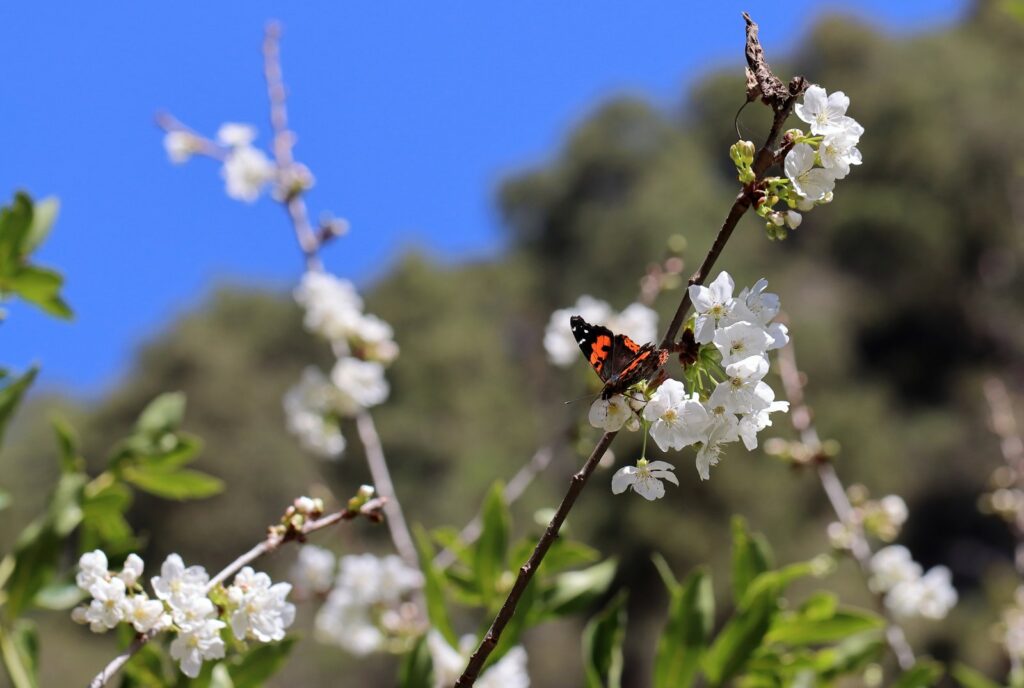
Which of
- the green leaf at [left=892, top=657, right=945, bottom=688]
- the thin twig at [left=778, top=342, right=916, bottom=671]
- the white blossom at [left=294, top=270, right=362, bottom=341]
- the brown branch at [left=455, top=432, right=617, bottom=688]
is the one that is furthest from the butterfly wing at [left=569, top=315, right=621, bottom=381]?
the white blossom at [left=294, top=270, right=362, bottom=341]

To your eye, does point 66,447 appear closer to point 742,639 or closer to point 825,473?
point 742,639

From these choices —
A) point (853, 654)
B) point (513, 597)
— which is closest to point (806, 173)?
point (513, 597)

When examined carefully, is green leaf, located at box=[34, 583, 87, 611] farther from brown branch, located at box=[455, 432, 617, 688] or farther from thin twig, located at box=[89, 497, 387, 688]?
brown branch, located at box=[455, 432, 617, 688]

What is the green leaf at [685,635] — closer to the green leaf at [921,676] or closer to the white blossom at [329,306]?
the green leaf at [921,676]

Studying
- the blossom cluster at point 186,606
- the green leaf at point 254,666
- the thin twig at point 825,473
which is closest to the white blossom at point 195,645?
the blossom cluster at point 186,606

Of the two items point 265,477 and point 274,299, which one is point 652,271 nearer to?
point 265,477

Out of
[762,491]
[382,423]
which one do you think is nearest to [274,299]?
[382,423]
